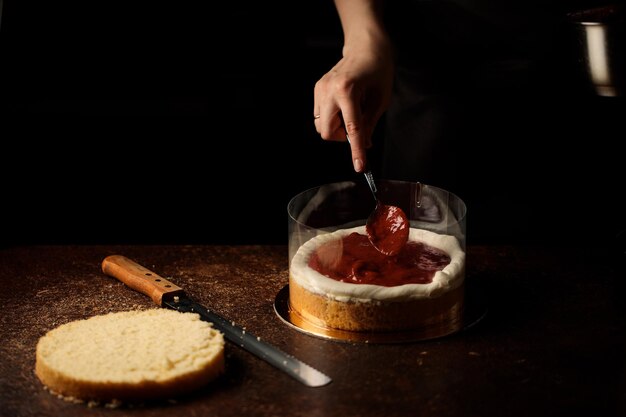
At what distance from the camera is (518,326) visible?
1.96 m

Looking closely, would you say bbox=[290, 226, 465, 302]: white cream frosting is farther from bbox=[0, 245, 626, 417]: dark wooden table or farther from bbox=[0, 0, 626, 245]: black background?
bbox=[0, 0, 626, 245]: black background

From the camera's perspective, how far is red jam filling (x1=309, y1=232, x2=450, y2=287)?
1933 mm

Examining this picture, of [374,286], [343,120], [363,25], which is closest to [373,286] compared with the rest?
[374,286]

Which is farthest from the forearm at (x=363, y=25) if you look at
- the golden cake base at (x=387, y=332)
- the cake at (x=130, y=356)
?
the cake at (x=130, y=356)

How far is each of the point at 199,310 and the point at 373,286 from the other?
16.0 inches

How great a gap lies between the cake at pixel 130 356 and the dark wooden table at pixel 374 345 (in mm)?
30

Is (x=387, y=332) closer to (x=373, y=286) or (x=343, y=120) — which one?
(x=373, y=286)

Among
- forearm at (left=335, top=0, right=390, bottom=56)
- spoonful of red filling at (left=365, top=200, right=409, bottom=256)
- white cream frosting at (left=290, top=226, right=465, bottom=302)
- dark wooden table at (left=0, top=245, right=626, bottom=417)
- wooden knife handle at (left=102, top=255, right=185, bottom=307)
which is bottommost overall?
dark wooden table at (left=0, top=245, right=626, bottom=417)

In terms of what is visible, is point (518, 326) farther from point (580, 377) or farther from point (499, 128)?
point (499, 128)

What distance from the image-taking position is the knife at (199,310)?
5.66ft

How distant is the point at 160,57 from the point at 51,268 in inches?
93.1

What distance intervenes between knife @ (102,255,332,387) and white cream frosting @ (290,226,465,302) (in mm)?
184

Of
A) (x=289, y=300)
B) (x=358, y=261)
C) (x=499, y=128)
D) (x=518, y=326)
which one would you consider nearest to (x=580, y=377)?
(x=518, y=326)

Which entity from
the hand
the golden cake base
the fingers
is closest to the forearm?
the hand
